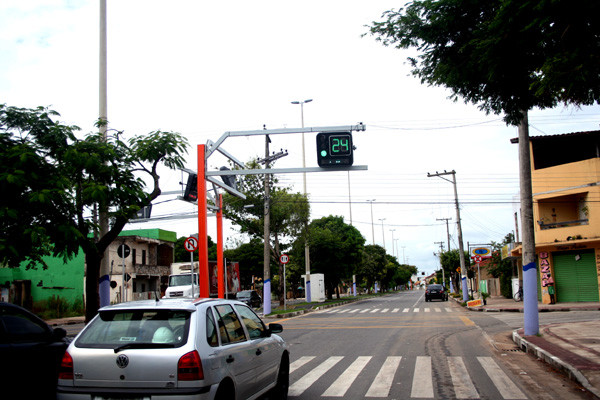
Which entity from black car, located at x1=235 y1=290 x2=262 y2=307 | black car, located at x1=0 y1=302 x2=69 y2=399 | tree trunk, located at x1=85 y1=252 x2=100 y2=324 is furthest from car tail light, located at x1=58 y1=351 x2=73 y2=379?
black car, located at x1=235 y1=290 x2=262 y2=307

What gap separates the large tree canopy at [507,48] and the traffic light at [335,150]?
413 cm

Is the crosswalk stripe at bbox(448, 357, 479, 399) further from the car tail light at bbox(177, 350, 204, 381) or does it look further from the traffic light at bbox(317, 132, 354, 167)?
the traffic light at bbox(317, 132, 354, 167)

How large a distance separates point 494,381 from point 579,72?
5324 millimetres

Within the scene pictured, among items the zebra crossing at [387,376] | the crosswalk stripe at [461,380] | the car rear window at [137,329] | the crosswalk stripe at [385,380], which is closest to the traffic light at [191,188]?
the zebra crossing at [387,376]

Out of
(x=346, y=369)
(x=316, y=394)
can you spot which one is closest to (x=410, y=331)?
(x=346, y=369)

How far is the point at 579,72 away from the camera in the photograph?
5.98m

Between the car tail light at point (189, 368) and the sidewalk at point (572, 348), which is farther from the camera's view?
the sidewalk at point (572, 348)

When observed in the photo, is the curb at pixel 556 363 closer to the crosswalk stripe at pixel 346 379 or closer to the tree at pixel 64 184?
the crosswalk stripe at pixel 346 379

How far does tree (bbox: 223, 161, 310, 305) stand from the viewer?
34844mm

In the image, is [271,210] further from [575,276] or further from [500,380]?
[500,380]

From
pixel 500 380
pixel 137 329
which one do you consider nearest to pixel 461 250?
pixel 500 380

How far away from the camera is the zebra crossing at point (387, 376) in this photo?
764 cm

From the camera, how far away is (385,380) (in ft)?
28.4

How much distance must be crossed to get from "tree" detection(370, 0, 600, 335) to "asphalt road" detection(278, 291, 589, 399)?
460 cm
